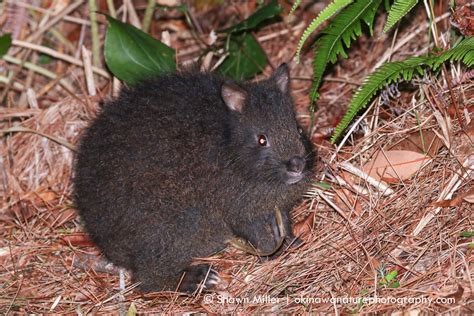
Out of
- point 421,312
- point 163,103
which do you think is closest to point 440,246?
point 421,312

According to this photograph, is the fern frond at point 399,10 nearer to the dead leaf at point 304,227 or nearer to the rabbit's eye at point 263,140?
the rabbit's eye at point 263,140

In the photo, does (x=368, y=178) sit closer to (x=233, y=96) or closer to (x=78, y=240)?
(x=233, y=96)

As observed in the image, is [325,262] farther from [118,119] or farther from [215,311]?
[118,119]

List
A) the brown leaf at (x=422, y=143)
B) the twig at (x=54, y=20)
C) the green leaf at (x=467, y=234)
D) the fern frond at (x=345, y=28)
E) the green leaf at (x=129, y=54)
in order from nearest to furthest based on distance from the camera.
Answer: the green leaf at (x=467, y=234) < the fern frond at (x=345, y=28) < the brown leaf at (x=422, y=143) < the green leaf at (x=129, y=54) < the twig at (x=54, y=20)

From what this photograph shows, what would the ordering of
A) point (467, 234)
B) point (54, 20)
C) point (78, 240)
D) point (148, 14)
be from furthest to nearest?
point (54, 20), point (148, 14), point (78, 240), point (467, 234)

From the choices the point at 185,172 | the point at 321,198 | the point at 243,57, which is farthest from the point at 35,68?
the point at 321,198

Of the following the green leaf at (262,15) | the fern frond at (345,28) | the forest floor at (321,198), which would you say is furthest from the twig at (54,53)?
the fern frond at (345,28)
